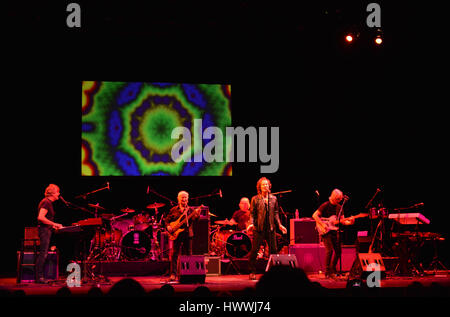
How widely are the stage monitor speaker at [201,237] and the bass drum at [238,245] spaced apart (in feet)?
1.71

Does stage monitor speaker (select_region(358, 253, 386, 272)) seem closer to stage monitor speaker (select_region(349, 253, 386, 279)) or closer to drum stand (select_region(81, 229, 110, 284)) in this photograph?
stage monitor speaker (select_region(349, 253, 386, 279))

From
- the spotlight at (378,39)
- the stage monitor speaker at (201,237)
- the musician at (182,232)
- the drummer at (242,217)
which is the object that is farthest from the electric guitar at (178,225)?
the spotlight at (378,39)

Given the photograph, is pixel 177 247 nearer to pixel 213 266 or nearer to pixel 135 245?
pixel 213 266

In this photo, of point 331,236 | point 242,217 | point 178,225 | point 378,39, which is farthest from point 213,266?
point 378,39

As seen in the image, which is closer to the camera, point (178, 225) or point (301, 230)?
point (178, 225)

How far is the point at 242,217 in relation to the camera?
482 inches

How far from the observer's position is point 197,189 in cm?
1312

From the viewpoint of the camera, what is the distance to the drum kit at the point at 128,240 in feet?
37.4

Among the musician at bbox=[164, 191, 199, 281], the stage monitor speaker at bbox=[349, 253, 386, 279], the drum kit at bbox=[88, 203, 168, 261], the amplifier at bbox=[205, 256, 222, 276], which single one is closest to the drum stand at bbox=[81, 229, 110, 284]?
the drum kit at bbox=[88, 203, 168, 261]

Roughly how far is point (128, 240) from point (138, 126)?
2703 mm

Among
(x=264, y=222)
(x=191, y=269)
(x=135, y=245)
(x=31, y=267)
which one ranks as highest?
(x=264, y=222)

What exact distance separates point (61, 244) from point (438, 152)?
932 centimetres

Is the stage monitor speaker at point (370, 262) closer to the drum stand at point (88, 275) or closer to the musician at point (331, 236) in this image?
the musician at point (331, 236)
